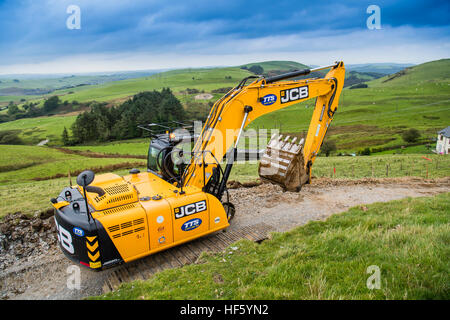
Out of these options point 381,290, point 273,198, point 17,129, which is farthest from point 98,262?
point 17,129

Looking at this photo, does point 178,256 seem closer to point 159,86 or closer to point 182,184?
point 182,184

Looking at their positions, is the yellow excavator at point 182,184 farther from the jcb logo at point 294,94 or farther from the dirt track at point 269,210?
the dirt track at point 269,210

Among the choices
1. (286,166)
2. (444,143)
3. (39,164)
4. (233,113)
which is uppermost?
(233,113)

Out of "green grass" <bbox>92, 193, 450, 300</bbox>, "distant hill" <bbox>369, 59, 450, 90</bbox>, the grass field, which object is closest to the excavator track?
"green grass" <bbox>92, 193, 450, 300</bbox>

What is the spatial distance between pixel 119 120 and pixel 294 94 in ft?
207

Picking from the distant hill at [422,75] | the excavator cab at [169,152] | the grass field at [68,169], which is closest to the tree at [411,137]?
the grass field at [68,169]

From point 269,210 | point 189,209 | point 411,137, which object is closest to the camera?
point 189,209

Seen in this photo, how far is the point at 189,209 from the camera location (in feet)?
25.6

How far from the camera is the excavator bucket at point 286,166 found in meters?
10.4

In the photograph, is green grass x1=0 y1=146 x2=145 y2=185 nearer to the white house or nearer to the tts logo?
the tts logo

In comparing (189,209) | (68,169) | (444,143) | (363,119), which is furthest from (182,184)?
(363,119)
